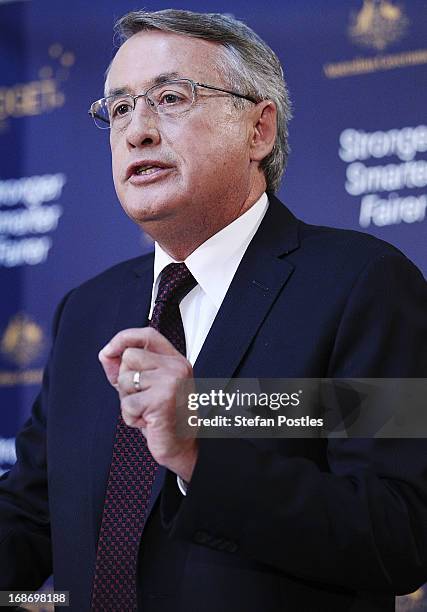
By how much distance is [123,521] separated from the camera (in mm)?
1631

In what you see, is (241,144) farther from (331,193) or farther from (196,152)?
(331,193)

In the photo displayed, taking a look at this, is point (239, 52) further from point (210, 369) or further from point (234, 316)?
point (210, 369)

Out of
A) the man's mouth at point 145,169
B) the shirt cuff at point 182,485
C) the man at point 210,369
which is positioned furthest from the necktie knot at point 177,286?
the shirt cuff at point 182,485

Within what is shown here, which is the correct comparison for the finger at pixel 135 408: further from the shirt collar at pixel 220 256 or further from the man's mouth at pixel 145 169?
the man's mouth at pixel 145 169

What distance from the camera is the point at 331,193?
271cm

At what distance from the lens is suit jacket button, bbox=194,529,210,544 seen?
139 centimetres

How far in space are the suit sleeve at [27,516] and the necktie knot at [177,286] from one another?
1.18ft

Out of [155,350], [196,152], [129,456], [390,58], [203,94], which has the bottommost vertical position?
[129,456]

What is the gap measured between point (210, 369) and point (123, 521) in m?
0.29

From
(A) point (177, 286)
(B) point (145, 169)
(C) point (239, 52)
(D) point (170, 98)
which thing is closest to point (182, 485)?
(A) point (177, 286)

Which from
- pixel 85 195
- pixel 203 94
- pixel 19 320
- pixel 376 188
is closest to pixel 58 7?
pixel 85 195

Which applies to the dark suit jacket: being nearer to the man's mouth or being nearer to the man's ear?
the man's ear

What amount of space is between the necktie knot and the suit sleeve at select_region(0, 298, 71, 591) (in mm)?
360

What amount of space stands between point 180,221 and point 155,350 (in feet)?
1.77
